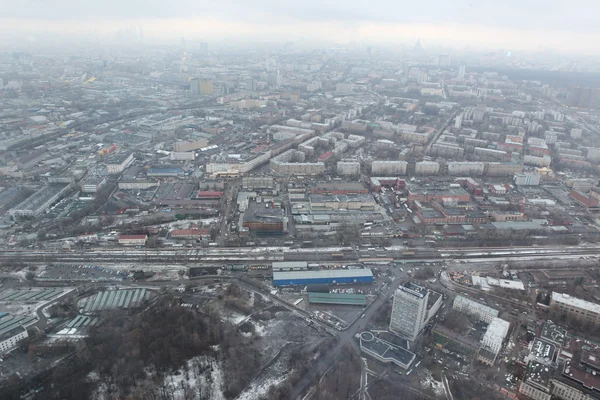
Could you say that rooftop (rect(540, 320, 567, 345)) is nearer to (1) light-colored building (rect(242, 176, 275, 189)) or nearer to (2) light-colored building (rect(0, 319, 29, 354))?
(1) light-colored building (rect(242, 176, 275, 189))

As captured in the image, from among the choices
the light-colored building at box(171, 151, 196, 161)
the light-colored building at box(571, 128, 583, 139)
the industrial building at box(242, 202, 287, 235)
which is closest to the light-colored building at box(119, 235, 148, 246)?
the industrial building at box(242, 202, 287, 235)

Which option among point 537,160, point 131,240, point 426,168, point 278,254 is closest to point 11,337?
point 131,240

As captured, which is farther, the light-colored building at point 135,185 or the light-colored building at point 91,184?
the light-colored building at point 135,185

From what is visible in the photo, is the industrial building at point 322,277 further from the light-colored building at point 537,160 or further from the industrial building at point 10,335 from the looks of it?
the light-colored building at point 537,160

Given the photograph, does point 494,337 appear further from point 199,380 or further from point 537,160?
point 537,160

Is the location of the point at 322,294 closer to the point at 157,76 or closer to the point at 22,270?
the point at 22,270

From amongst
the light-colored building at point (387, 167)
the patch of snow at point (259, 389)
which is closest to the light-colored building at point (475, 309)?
the patch of snow at point (259, 389)

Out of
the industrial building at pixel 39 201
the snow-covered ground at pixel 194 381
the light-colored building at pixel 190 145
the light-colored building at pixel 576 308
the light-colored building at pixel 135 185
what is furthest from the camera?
the light-colored building at pixel 190 145
